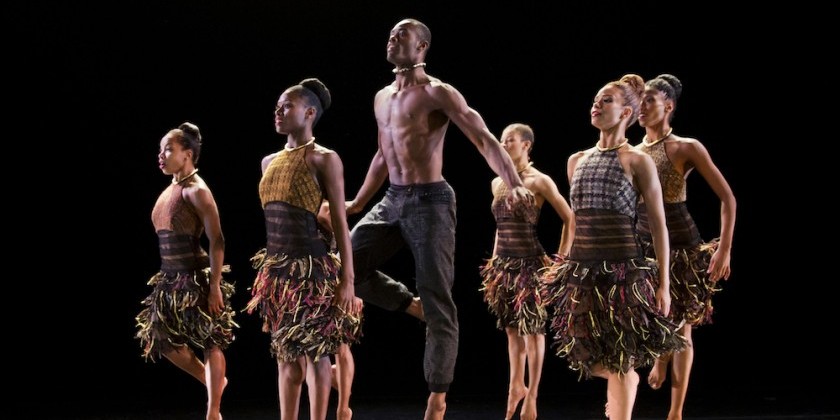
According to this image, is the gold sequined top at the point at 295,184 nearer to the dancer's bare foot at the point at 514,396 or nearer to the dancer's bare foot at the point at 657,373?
the dancer's bare foot at the point at 514,396

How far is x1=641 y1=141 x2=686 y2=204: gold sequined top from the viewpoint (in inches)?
177

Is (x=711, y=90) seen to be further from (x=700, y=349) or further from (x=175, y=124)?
(x=175, y=124)

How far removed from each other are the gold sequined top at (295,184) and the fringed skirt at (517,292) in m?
1.27

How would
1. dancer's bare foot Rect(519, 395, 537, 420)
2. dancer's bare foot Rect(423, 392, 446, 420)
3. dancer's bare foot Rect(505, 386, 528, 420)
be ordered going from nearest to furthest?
dancer's bare foot Rect(423, 392, 446, 420)
dancer's bare foot Rect(519, 395, 537, 420)
dancer's bare foot Rect(505, 386, 528, 420)

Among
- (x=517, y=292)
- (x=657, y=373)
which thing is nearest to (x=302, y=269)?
(x=517, y=292)

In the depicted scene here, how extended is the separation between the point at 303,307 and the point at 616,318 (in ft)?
3.80

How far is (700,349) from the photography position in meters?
6.42

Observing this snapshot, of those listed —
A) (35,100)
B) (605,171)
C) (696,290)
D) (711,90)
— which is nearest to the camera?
(605,171)

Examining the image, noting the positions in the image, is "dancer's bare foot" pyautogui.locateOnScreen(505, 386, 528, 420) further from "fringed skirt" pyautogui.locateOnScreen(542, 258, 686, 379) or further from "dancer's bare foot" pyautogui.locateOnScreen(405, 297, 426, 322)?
"fringed skirt" pyautogui.locateOnScreen(542, 258, 686, 379)

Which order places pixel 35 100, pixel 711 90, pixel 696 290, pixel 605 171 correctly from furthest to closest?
pixel 711 90 → pixel 35 100 → pixel 696 290 → pixel 605 171

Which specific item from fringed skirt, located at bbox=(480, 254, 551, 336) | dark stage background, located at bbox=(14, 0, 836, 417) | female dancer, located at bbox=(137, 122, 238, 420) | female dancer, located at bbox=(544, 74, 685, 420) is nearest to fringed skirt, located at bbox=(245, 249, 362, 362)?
female dancer, located at bbox=(137, 122, 238, 420)

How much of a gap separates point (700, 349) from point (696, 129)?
1.38 meters

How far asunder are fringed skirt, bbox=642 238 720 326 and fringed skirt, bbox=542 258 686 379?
677mm

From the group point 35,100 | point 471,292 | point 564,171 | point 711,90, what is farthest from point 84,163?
point 711,90
